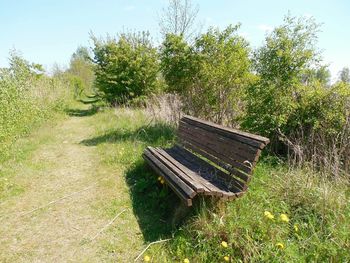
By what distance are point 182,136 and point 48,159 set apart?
10.2 ft

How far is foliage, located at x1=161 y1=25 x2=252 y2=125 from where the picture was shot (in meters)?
6.22

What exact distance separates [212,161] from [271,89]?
201 centimetres

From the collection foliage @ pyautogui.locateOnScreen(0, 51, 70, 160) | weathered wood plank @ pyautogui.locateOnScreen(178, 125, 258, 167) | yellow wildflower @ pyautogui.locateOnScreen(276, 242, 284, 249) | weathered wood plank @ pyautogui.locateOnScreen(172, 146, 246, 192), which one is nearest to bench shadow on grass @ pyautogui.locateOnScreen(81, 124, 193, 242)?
weathered wood plank @ pyautogui.locateOnScreen(172, 146, 246, 192)

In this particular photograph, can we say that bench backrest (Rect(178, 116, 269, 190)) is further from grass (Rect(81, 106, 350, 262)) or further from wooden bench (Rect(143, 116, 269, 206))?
grass (Rect(81, 106, 350, 262))

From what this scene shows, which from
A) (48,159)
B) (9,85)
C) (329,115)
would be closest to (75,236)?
(48,159)

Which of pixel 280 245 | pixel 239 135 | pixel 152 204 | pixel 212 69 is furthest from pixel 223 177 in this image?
pixel 212 69

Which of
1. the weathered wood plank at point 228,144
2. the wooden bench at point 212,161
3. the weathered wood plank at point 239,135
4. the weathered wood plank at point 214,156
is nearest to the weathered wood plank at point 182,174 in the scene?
the wooden bench at point 212,161

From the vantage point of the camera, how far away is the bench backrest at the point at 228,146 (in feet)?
10.4

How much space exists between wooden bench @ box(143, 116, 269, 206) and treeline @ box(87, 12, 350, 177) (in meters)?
1.09

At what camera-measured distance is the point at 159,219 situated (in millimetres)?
3588

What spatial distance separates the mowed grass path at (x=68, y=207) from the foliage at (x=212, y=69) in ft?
6.74

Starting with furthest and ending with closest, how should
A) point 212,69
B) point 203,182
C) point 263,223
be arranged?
point 212,69 < point 203,182 < point 263,223

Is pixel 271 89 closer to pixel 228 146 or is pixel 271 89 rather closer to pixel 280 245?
pixel 228 146

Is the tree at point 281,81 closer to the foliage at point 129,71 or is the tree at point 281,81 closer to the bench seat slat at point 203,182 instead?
the bench seat slat at point 203,182
